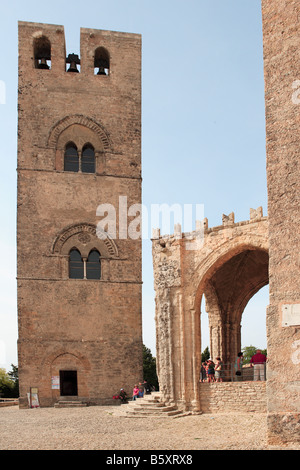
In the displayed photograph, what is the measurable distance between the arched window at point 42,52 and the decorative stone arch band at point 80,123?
2.78 meters

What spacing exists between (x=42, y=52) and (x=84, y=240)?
8.21 meters

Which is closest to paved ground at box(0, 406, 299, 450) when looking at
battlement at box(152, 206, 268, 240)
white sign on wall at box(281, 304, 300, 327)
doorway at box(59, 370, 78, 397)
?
white sign on wall at box(281, 304, 300, 327)

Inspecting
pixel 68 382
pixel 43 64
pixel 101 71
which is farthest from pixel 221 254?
pixel 43 64

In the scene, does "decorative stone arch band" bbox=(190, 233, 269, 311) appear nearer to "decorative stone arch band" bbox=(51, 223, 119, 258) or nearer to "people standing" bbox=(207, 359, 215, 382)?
"people standing" bbox=(207, 359, 215, 382)

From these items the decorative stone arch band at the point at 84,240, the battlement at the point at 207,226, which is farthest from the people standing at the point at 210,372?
the decorative stone arch band at the point at 84,240

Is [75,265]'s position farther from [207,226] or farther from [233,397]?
[233,397]

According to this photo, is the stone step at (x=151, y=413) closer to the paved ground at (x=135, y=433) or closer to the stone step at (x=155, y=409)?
the stone step at (x=155, y=409)

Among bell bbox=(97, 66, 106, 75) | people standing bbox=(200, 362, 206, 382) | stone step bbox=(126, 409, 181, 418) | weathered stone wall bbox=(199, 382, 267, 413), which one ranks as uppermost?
bell bbox=(97, 66, 106, 75)

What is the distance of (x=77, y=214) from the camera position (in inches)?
860

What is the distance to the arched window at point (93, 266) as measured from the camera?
854 inches

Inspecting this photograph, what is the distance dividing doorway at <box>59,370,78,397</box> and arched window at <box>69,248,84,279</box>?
342 cm

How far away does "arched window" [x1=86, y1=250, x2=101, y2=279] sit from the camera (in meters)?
21.7

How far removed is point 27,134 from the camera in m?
22.3
